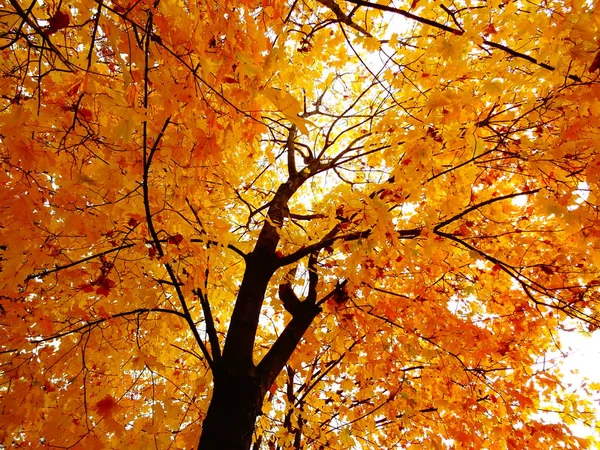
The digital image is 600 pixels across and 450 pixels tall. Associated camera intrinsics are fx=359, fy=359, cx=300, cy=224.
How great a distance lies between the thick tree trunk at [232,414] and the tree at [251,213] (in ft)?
0.04

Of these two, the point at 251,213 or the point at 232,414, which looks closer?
the point at 232,414

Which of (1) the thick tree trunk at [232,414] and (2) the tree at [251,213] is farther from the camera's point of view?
(1) the thick tree trunk at [232,414]

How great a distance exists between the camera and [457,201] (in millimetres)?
2908

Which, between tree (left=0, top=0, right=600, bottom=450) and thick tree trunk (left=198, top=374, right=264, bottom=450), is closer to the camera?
tree (left=0, top=0, right=600, bottom=450)

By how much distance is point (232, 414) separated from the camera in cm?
227

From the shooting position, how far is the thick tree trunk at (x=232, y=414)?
2168 mm

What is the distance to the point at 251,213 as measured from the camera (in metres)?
3.00

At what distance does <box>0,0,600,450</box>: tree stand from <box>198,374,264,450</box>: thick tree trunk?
1cm

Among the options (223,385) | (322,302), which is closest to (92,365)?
(223,385)

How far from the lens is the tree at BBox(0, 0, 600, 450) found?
1.67 metres

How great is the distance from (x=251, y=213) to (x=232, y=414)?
1.49 metres

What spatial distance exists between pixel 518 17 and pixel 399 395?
3.33 m

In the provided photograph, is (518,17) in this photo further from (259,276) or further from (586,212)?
(259,276)

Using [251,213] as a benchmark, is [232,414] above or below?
below
